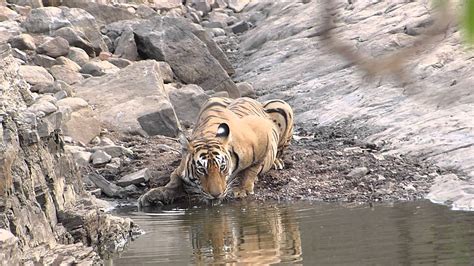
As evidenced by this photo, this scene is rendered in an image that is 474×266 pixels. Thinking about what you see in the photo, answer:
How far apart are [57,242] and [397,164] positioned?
4.38 metres

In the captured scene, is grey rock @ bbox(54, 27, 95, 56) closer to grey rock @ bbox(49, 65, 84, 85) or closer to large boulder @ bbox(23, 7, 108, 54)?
large boulder @ bbox(23, 7, 108, 54)

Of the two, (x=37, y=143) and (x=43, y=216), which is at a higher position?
(x=37, y=143)

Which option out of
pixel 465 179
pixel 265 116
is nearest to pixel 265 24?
pixel 265 116

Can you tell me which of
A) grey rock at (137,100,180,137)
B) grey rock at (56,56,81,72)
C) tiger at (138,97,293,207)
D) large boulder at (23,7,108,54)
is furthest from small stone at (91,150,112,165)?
large boulder at (23,7,108,54)

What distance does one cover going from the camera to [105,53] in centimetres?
1777

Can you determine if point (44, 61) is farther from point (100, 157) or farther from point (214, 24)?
point (214, 24)

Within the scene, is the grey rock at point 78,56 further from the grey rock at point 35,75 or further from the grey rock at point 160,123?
the grey rock at point 160,123

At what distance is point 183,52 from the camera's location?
58.2 feet

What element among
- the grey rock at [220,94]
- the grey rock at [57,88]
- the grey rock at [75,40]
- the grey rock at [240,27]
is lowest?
the grey rock at [57,88]

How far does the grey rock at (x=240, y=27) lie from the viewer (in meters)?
27.6

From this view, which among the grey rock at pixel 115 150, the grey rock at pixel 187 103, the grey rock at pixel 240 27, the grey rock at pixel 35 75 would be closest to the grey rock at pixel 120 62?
the grey rock at pixel 187 103

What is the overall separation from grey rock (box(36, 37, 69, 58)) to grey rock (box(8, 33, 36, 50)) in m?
0.19

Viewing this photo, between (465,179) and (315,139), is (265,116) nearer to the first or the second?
(315,139)

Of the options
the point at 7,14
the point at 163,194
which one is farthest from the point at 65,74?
the point at 163,194
